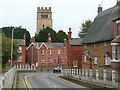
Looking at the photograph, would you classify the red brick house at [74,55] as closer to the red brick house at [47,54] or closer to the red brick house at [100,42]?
the red brick house at [100,42]

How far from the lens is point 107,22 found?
50.8m

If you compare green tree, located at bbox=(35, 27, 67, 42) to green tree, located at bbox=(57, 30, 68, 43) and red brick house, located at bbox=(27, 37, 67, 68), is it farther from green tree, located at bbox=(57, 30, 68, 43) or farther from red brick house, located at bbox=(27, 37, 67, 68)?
red brick house, located at bbox=(27, 37, 67, 68)

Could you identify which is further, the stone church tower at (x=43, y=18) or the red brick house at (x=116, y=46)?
the stone church tower at (x=43, y=18)

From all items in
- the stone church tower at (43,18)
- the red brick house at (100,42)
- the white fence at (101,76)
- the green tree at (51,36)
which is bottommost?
the white fence at (101,76)

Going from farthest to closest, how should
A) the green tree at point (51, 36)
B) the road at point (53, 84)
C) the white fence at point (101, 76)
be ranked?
the green tree at point (51, 36)
the road at point (53, 84)
the white fence at point (101, 76)

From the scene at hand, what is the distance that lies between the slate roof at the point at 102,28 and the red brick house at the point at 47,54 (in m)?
49.5

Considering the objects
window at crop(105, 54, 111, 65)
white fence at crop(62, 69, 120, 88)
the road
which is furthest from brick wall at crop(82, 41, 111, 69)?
the road

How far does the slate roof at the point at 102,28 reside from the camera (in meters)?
46.4

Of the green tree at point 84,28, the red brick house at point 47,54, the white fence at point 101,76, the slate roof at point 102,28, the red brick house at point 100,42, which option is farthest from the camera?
the red brick house at point 47,54

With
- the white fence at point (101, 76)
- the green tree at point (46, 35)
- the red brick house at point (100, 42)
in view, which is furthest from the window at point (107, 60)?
the green tree at point (46, 35)

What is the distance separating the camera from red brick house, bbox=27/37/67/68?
10744 centimetres

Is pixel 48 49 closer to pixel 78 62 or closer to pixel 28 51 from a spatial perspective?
pixel 28 51

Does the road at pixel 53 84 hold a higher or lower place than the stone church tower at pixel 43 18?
lower

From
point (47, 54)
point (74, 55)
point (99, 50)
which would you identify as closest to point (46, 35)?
point (47, 54)
